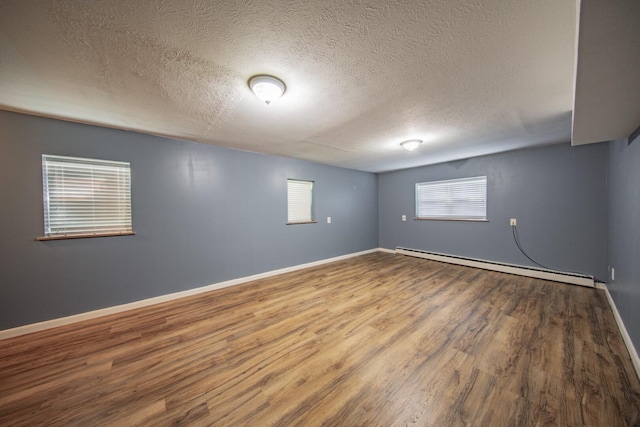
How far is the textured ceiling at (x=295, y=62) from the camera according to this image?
1102mm

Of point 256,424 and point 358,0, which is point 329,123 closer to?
point 358,0

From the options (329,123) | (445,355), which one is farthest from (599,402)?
(329,123)

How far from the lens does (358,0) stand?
1040 mm

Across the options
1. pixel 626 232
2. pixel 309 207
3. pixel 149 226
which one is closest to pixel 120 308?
pixel 149 226

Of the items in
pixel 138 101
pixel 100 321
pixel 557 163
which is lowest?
pixel 100 321

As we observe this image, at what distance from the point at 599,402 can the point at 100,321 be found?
449 cm

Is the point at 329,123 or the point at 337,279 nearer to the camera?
the point at 329,123

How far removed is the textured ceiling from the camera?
3.61 ft

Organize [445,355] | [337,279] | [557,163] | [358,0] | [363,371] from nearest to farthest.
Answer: [358,0], [363,371], [445,355], [557,163], [337,279]

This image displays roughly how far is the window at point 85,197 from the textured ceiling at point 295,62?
1.73ft

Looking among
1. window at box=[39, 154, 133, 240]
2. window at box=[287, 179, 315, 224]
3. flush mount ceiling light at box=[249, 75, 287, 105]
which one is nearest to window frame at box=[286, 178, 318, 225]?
window at box=[287, 179, 315, 224]

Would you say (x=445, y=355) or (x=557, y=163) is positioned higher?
(x=557, y=163)

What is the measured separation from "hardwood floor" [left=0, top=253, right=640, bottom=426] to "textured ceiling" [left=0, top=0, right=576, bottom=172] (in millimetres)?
2263

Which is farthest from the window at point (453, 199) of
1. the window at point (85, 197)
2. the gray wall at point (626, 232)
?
the window at point (85, 197)
